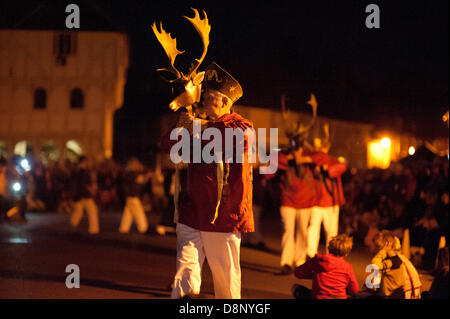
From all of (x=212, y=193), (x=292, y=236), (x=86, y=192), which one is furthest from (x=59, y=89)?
(x=212, y=193)

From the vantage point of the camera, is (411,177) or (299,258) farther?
(411,177)

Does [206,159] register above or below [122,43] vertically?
below

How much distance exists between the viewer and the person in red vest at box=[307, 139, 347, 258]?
1082cm

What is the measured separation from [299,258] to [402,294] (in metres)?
3.73

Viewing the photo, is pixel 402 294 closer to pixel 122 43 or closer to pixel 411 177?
pixel 411 177

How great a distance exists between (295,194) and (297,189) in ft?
0.26

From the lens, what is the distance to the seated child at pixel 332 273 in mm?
6656

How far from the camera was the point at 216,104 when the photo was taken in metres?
6.09

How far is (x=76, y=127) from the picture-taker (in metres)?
41.7

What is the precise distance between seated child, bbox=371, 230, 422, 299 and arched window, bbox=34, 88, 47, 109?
121 feet

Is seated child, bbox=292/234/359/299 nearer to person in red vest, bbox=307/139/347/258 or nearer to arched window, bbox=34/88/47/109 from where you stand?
person in red vest, bbox=307/139/347/258

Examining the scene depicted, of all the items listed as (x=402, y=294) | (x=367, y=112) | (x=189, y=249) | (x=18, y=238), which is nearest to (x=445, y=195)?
(x=402, y=294)

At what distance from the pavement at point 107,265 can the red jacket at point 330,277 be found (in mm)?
1060

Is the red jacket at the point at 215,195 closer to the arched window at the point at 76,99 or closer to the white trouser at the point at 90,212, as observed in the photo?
the white trouser at the point at 90,212
